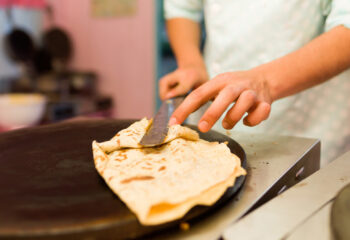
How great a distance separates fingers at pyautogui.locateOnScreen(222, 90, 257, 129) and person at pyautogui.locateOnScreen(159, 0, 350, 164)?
16cm

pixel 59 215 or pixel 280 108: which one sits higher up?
pixel 59 215

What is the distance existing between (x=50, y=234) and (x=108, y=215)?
7 centimetres

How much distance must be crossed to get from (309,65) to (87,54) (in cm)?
245

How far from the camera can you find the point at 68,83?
2.75 m

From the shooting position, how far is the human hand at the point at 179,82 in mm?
1078

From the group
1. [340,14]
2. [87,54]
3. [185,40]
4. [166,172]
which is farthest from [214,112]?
[87,54]

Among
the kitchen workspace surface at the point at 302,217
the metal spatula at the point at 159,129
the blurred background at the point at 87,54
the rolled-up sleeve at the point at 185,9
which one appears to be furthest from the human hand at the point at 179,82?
the blurred background at the point at 87,54

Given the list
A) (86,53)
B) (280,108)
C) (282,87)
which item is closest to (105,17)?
(86,53)

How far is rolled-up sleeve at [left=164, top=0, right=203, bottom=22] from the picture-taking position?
1474 mm

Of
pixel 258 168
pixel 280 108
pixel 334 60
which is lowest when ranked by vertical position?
pixel 280 108

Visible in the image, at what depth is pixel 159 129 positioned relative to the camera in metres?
0.77

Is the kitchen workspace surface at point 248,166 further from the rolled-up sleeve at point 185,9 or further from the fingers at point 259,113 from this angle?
the rolled-up sleeve at point 185,9

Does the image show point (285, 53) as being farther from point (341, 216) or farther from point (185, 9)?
point (341, 216)

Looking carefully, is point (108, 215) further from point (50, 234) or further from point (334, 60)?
point (334, 60)
